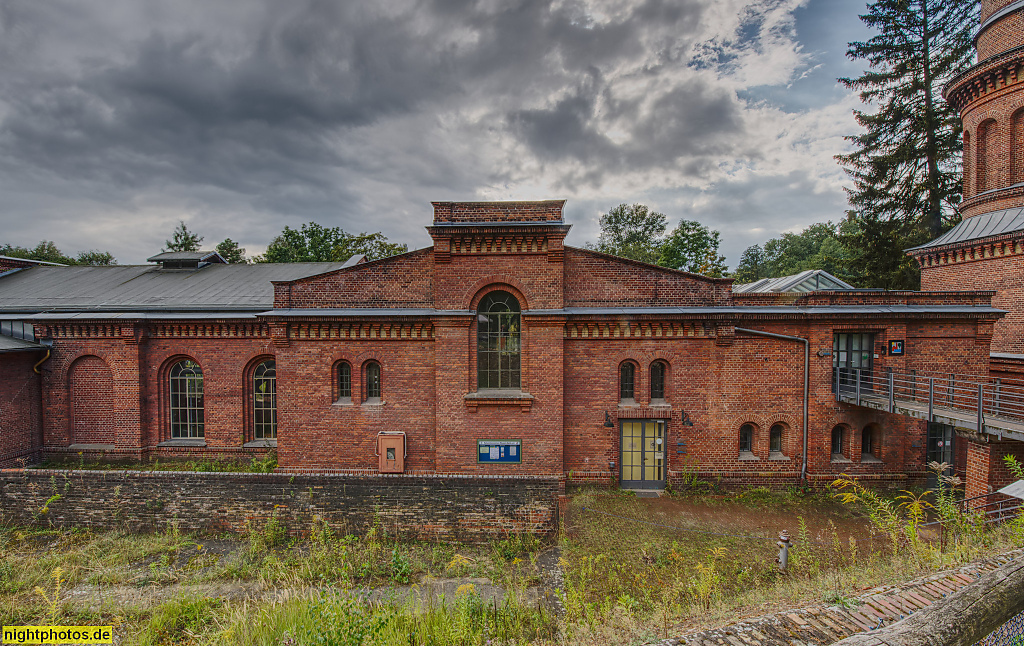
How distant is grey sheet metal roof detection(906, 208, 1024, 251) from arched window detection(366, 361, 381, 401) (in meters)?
20.3

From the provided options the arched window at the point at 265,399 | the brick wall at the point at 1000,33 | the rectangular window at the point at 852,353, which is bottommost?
the arched window at the point at 265,399

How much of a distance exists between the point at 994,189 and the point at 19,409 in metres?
35.0

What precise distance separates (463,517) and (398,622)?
305 centimetres

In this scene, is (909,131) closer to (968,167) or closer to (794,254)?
(968,167)

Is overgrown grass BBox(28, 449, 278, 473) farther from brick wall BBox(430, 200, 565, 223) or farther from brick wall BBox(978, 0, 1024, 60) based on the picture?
brick wall BBox(978, 0, 1024, 60)

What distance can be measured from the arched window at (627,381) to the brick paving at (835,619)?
7.94 metres

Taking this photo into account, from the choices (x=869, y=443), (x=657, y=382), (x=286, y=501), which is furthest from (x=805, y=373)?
(x=286, y=501)

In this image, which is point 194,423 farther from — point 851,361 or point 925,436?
point 925,436

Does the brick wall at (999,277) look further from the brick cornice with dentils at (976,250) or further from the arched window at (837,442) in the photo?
the arched window at (837,442)

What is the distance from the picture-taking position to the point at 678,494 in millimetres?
11734

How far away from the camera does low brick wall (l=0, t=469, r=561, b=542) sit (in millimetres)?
8891

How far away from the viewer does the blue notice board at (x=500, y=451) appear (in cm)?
1169

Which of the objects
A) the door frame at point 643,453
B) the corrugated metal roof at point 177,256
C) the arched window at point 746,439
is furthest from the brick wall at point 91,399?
the arched window at point 746,439

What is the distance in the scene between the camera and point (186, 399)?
14.3 m
